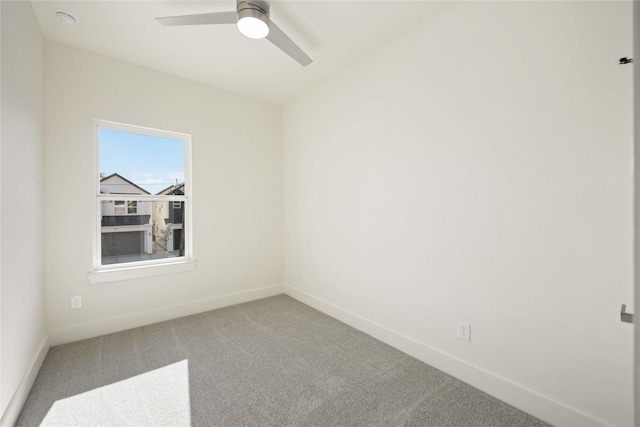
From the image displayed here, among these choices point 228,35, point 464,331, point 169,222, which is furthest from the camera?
point 169,222

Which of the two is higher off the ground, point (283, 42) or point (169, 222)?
point (283, 42)

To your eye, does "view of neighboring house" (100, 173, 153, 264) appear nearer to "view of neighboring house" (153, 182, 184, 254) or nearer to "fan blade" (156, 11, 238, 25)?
"view of neighboring house" (153, 182, 184, 254)

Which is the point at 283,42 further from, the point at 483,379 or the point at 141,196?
the point at 483,379

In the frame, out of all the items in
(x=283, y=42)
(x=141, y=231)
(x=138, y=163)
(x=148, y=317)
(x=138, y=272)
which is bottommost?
(x=148, y=317)

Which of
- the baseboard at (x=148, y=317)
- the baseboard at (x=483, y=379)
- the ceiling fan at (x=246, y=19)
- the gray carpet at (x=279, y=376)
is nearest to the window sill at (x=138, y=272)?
the baseboard at (x=148, y=317)

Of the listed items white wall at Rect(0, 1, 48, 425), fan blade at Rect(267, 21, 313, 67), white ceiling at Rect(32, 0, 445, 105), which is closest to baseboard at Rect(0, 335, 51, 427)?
white wall at Rect(0, 1, 48, 425)

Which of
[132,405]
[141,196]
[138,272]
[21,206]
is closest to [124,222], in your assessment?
[141,196]

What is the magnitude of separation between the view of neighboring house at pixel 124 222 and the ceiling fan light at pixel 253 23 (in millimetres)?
2032

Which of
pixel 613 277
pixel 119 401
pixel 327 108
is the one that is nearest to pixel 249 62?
pixel 327 108

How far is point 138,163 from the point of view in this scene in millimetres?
3014

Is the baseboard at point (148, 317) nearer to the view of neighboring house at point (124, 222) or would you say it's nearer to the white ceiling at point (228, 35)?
the view of neighboring house at point (124, 222)

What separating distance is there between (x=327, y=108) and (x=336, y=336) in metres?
2.43

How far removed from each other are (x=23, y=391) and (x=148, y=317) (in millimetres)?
1205

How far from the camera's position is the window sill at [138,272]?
8.83ft
